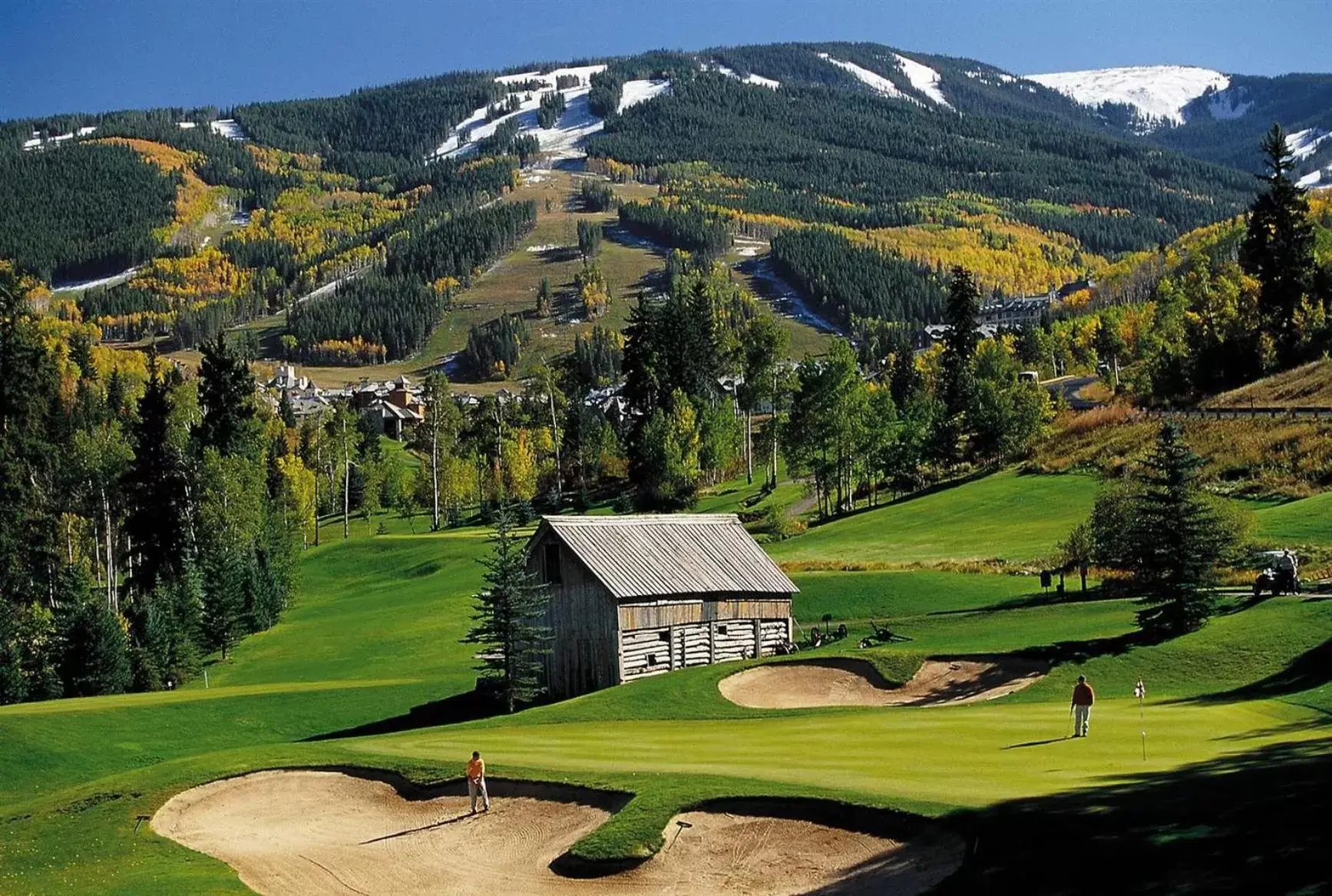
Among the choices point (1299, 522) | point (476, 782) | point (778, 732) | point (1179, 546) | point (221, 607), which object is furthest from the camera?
point (221, 607)

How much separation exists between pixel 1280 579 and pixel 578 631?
2442 centimetres

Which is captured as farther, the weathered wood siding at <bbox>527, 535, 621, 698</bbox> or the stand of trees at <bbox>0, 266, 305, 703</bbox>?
the stand of trees at <bbox>0, 266, 305, 703</bbox>

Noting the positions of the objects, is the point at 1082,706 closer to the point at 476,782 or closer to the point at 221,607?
the point at 476,782

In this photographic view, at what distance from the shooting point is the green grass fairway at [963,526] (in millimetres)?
71938

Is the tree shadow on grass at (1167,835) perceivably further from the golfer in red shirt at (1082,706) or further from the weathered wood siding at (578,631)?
the weathered wood siding at (578,631)

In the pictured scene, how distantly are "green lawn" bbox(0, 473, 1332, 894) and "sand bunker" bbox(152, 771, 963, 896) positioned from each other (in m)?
0.73

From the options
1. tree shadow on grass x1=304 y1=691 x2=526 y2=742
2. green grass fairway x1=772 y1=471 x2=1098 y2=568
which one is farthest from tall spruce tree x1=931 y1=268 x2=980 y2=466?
tree shadow on grass x1=304 y1=691 x2=526 y2=742

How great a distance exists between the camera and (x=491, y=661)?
1949 inches

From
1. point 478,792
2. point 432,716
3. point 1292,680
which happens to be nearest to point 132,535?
point 432,716

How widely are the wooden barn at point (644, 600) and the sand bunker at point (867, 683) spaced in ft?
17.2

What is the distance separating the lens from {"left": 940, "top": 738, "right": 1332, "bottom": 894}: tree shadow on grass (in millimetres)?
19469

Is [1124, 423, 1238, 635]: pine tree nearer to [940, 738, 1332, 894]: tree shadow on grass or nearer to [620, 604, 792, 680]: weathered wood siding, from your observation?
[620, 604, 792, 680]: weathered wood siding

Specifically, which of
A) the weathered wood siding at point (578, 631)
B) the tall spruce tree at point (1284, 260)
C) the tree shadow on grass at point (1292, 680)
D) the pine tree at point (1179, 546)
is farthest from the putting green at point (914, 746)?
the tall spruce tree at point (1284, 260)

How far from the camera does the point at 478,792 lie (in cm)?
3020
